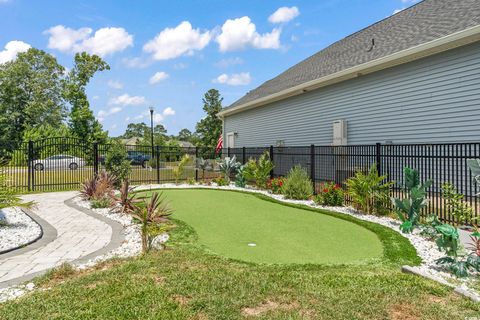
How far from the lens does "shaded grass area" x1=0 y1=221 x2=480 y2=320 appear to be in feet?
8.88

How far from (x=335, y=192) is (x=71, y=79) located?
30.5m

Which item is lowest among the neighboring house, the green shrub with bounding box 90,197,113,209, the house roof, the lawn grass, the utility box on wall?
the lawn grass

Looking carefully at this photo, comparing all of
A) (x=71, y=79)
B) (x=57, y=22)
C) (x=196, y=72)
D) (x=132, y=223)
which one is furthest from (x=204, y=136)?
(x=132, y=223)

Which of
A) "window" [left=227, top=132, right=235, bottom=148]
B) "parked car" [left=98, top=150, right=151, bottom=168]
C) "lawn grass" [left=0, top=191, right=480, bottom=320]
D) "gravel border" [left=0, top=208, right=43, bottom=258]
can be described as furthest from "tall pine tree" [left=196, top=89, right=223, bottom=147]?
"lawn grass" [left=0, top=191, right=480, bottom=320]

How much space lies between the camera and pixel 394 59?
9.09 meters

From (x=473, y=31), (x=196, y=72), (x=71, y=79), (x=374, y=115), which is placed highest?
(x=71, y=79)

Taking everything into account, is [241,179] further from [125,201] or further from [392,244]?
[392,244]

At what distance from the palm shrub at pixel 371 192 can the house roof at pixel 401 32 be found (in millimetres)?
4117

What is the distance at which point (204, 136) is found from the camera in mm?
43000

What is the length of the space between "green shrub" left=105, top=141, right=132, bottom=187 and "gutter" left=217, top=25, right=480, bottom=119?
7.36 meters

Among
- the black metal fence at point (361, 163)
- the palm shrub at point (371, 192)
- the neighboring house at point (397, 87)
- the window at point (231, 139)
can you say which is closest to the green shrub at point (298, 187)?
the black metal fence at point (361, 163)

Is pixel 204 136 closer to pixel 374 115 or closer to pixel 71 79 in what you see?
pixel 71 79

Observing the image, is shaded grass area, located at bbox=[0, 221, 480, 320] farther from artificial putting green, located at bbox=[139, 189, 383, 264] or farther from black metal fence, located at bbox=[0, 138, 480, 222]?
black metal fence, located at bbox=[0, 138, 480, 222]

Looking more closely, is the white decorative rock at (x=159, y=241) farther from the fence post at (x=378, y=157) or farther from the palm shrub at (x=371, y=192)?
the fence post at (x=378, y=157)
